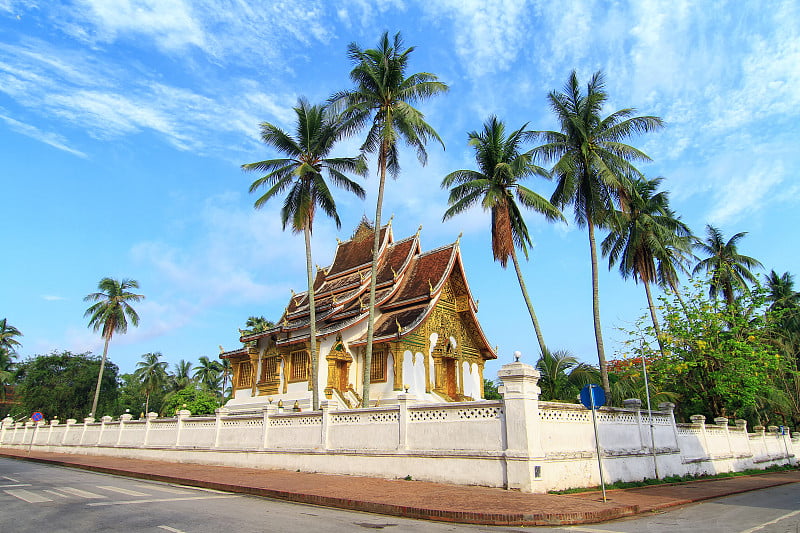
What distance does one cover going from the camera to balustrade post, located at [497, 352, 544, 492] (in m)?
10.2

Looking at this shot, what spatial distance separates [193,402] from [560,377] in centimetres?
3638

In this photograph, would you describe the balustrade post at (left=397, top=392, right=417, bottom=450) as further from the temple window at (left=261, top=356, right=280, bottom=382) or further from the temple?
the temple window at (left=261, top=356, right=280, bottom=382)

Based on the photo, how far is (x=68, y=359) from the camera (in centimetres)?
5341

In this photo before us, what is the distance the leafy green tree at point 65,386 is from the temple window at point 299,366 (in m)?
34.0

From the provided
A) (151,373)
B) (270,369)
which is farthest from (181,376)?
(270,369)

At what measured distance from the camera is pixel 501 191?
24.3 meters

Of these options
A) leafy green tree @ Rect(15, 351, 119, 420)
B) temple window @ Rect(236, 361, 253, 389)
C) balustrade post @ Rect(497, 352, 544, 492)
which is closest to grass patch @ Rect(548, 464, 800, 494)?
balustrade post @ Rect(497, 352, 544, 492)

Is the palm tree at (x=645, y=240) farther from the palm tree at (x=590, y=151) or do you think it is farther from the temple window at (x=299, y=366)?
the temple window at (x=299, y=366)

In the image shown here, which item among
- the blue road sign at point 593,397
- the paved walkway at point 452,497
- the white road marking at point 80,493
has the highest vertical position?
the blue road sign at point 593,397

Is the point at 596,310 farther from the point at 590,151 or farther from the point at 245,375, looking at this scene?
the point at 245,375

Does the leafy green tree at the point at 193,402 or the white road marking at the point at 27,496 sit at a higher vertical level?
the leafy green tree at the point at 193,402

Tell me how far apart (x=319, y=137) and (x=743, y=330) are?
808 inches

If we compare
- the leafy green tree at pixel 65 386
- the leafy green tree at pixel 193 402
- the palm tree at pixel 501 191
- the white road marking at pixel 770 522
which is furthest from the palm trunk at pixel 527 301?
the leafy green tree at pixel 65 386

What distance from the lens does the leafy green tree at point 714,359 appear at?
2059 centimetres
